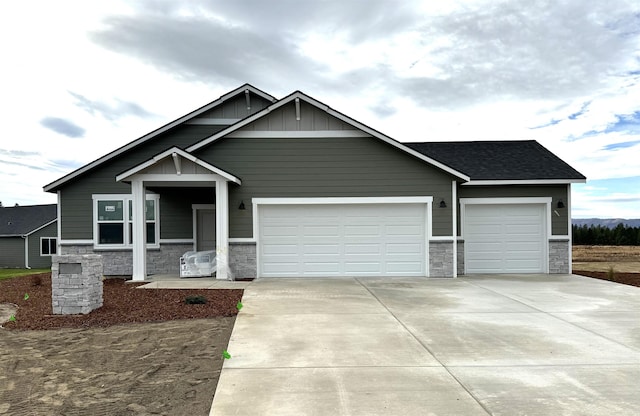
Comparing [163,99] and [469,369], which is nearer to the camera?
[469,369]

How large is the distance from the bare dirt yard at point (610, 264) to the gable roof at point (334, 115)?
575 cm

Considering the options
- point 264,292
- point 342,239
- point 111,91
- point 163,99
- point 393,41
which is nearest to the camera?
point 264,292

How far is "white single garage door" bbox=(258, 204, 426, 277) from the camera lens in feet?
43.0

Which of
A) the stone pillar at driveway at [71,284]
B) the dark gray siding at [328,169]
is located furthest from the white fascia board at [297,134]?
the stone pillar at driveway at [71,284]

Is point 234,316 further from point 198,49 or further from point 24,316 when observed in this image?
point 198,49

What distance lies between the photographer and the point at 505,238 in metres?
14.2

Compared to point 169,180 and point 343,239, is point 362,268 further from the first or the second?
point 169,180

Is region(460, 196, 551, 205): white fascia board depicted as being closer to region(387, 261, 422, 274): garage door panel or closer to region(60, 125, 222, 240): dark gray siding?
region(387, 261, 422, 274): garage door panel

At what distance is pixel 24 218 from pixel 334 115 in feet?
100

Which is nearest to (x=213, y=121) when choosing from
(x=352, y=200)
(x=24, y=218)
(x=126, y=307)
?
(x=352, y=200)

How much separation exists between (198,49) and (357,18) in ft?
18.7

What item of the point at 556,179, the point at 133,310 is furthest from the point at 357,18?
the point at 133,310

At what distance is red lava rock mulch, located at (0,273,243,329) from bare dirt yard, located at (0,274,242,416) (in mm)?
18

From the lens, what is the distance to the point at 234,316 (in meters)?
7.57
